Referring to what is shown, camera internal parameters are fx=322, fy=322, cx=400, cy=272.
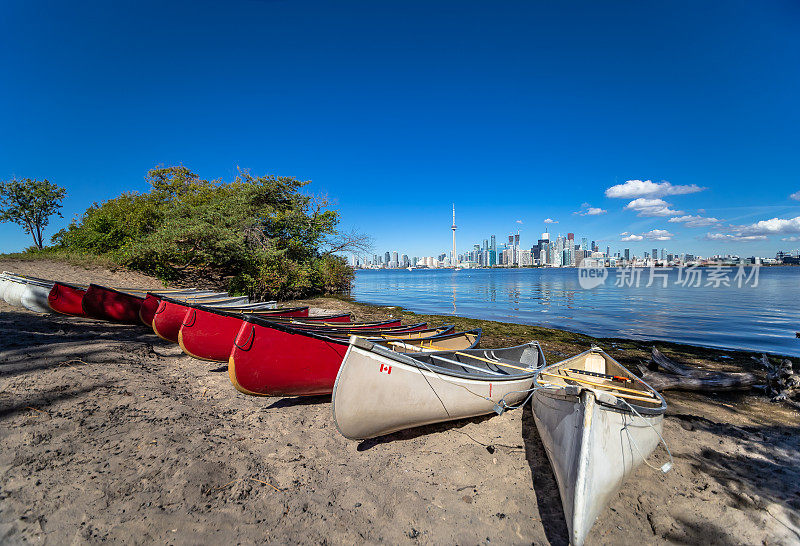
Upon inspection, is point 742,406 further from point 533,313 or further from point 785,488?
point 533,313

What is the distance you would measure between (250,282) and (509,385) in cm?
1661

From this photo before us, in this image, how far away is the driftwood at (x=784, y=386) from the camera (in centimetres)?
645

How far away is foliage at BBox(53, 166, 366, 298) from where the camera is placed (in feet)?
52.7

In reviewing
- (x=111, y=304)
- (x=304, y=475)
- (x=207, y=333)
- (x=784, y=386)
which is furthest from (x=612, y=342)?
(x=111, y=304)

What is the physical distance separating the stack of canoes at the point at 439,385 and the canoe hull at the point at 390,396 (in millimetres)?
14

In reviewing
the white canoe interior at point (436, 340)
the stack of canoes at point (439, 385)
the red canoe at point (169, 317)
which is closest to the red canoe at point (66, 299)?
the red canoe at point (169, 317)

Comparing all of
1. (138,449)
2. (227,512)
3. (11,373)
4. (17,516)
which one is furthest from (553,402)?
(11,373)

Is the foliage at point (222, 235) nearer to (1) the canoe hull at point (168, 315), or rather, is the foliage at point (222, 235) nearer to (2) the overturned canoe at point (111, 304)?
(2) the overturned canoe at point (111, 304)

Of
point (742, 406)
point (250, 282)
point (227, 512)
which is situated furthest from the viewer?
point (250, 282)

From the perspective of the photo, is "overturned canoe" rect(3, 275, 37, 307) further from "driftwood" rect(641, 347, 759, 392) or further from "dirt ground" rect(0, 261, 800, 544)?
"driftwood" rect(641, 347, 759, 392)

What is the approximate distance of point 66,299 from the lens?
9.97 meters

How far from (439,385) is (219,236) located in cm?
1525

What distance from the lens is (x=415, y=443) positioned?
485 cm

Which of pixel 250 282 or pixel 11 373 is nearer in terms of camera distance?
pixel 11 373
